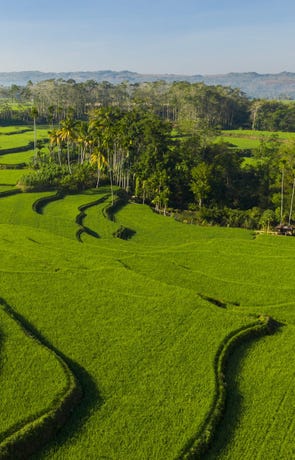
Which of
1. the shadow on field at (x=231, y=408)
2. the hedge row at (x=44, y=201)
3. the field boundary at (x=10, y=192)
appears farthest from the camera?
the field boundary at (x=10, y=192)

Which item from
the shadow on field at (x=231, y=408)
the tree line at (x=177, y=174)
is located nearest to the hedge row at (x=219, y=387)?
the shadow on field at (x=231, y=408)

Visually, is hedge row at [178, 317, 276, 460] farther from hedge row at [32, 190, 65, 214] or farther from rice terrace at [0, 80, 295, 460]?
hedge row at [32, 190, 65, 214]

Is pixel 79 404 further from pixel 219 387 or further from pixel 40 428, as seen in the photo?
pixel 219 387

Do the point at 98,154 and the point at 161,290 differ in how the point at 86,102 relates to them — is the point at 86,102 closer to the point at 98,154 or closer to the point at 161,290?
the point at 98,154

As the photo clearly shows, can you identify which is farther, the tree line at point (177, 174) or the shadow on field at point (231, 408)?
the tree line at point (177, 174)

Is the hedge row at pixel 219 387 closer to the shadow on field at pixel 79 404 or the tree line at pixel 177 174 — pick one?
the shadow on field at pixel 79 404

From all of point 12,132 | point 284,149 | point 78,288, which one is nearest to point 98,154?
point 284,149

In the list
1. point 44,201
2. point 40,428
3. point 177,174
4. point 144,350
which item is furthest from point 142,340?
point 177,174
